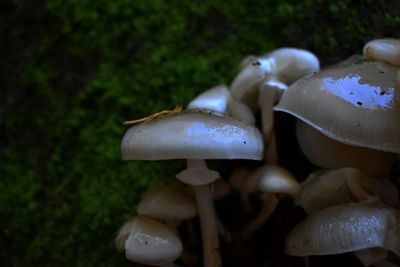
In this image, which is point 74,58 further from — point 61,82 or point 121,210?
point 121,210

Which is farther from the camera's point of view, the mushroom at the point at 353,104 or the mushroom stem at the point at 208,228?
the mushroom stem at the point at 208,228

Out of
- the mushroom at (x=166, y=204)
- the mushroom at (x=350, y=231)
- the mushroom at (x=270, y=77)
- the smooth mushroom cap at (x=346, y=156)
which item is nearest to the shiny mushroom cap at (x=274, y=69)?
the mushroom at (x=270, y=77)

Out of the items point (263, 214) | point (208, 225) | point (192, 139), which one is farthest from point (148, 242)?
point (263, 214)

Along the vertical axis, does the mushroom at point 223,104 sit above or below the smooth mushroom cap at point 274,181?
above

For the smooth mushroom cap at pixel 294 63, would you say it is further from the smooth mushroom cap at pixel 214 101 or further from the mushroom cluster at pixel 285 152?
the smooth mushroom cap at pixel 214 101

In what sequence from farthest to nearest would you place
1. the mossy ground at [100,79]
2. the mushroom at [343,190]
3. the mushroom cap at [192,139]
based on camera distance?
1. the mossy ground at [100,79]
2. the mushroom at [343,190]
3. the mushroom cap at [192,139]

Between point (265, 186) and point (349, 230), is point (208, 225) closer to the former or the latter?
point (265, 186)
